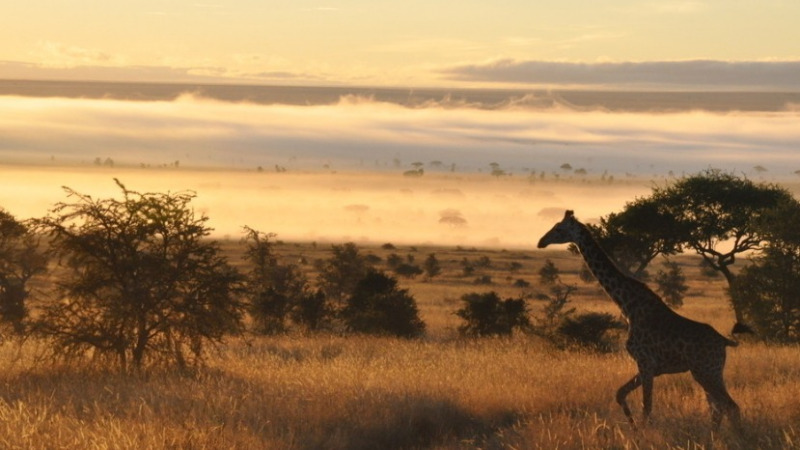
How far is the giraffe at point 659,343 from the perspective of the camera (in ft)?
36.8

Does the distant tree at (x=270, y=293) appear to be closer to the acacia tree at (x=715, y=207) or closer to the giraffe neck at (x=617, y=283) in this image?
the acacia tree at (x=715, y=207)

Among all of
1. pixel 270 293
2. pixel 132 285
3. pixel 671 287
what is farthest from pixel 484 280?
pixel 132 285

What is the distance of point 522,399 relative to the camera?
13141mm

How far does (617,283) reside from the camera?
12148 millimetres

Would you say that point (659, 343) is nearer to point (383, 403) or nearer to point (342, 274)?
point (383, 403)

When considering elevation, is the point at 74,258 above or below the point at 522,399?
above

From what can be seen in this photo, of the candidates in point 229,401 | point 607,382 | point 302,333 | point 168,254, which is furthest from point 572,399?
point 302,333

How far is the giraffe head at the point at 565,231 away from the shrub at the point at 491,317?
19.4 m

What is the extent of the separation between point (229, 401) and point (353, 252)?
3461cm

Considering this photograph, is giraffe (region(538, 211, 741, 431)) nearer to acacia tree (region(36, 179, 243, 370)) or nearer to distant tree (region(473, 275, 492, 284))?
acacia tree (region(36, 179, 243, 370))

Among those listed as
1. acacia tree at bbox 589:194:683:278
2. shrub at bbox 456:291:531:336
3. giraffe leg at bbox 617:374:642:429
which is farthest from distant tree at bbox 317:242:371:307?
giraffe leg at bbox 617:374:642:429

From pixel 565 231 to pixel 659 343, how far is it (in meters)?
1.73

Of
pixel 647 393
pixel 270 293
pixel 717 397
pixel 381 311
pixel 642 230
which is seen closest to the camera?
pixel 717 397

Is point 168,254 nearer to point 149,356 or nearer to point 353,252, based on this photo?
point 149,356
